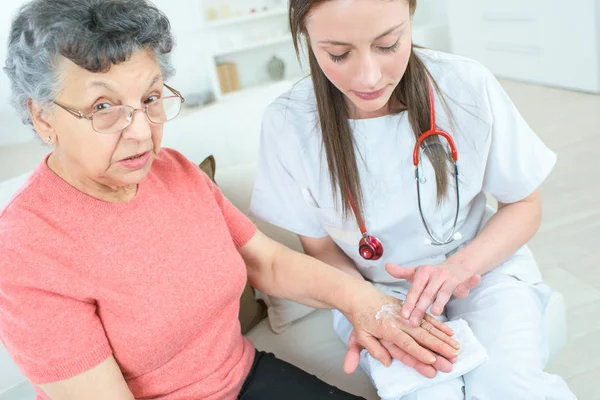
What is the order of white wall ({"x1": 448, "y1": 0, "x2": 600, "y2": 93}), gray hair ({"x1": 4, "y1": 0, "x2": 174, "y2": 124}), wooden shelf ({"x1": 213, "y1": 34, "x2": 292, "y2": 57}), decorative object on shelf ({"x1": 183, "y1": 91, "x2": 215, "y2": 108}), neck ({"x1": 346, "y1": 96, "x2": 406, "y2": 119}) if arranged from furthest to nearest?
wooden shelf ({"x1": 213, "y1": 34, "x2": 292, "y2": 57}) → decorative object on shelf ({"x1": 183, "y1": 91, "x2": 215, "y2": 108}) → white wall ({"x1": 448, "y1": 0, "x2": 600, "y2": 93}) → neck ({"x1": 346, "y1": 96, "x2": 406, "y2": 119}) → gray hair ({"x1": 4, "y1": 0, "x2": 174, "y2": 124})

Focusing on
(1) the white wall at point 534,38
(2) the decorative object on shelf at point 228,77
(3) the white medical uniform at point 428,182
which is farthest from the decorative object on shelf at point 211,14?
(3) the white medical uniform at point 428,182

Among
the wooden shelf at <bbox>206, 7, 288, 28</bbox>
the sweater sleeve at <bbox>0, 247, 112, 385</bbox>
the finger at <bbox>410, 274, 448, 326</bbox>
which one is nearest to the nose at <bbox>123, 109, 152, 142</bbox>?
the sweater sleeve at <bbox>0, 247, 112, 385</bbox>

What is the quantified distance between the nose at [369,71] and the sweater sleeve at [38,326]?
0.69 metres

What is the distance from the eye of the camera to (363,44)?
125cm

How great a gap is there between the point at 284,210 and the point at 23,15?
2.47 ft

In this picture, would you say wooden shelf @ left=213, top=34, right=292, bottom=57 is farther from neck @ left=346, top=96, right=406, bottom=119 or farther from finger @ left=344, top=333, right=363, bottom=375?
finger @ left=344, top=333, right=363, bottom=375

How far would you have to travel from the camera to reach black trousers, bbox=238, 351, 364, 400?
4.52 feet

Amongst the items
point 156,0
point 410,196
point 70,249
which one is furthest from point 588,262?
point 156,0

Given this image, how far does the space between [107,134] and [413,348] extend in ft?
2.31

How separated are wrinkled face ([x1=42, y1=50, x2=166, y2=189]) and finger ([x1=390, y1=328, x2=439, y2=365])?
1.96 feet

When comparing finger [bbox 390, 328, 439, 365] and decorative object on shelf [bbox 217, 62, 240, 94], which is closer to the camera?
finger [bbox 390, 328, 439, 365]

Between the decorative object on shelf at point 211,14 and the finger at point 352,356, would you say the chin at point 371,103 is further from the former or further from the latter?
the decorative object on shelf at point 211,14

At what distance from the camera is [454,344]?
4.19 ft

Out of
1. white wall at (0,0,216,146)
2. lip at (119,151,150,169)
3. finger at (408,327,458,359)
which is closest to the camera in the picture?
lip at (119,151,150,169)
